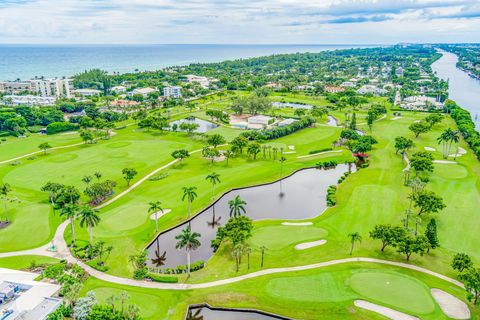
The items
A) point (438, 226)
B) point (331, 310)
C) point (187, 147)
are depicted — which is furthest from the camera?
point (187, 147)

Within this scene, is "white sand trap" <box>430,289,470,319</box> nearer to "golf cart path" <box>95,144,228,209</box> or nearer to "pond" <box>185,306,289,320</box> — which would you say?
"pond" <box>185,306,289,320</box>

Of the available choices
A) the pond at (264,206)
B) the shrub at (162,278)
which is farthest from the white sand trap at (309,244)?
the shrub at (162,278)

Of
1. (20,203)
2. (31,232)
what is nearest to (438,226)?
(31,232)

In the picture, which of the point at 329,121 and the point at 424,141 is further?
the point at 329,121

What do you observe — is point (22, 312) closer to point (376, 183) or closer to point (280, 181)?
point (280, 181)

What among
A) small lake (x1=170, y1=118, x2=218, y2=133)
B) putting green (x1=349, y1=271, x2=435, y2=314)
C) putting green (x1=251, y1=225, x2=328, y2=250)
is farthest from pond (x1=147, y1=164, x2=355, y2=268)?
small lake (x1=170, y1=118, x2=218, y2=133)

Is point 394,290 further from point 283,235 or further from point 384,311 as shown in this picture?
point 283,235

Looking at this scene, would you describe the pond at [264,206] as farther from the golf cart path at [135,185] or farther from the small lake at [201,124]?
the small lake at [201,124]

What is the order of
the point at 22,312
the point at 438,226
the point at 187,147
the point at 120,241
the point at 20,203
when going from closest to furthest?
the point at 22,312 → the point at 120,241 → the point at 438,226 → the point at 20,203 → the point at 187,147
